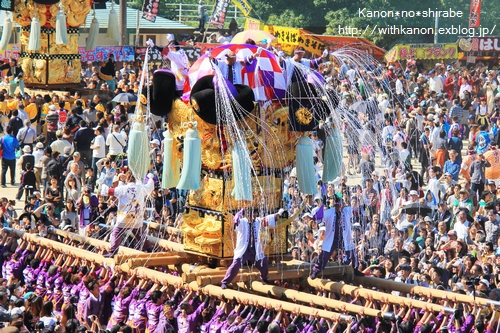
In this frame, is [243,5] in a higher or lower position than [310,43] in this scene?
higher

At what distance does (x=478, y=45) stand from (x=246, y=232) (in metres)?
26.8

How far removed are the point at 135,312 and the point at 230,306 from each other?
3.88 ft

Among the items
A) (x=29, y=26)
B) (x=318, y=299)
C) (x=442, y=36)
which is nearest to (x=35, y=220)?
(x=318, y=299)

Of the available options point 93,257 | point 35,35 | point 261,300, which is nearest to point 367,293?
point 261,300

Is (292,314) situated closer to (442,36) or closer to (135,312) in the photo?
(135,312)

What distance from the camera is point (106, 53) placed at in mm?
32656

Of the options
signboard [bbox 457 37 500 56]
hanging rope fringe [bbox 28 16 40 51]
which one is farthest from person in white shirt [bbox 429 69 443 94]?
hanging rope fringe [bbox 28 16 40 51]

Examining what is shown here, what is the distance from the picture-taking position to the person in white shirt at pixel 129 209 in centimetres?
1305

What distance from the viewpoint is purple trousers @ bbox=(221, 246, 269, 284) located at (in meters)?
11.6

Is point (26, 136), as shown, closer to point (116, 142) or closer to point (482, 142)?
point (116, 142)

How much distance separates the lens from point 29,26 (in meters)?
25.2

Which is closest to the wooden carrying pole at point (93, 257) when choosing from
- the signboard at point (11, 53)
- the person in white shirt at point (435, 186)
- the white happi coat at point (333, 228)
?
the white happi coat at point (333, 228)

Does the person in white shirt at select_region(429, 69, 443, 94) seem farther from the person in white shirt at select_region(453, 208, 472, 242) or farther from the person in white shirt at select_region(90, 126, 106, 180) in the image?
the person in white shirt at select_region(453, 208, 472, 242)

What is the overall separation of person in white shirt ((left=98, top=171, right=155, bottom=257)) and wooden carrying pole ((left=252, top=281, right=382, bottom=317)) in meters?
1.92
